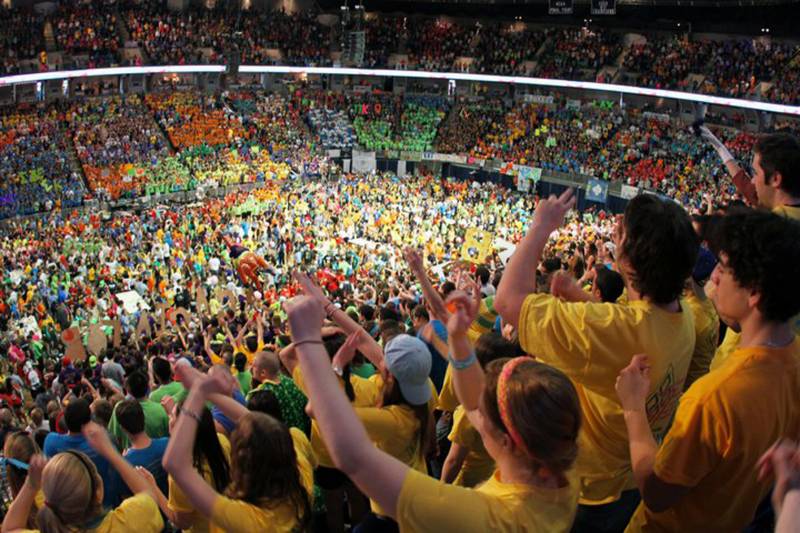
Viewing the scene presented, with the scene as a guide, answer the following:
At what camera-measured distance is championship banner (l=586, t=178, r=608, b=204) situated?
118 feet

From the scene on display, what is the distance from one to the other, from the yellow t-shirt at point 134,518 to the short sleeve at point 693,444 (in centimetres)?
236

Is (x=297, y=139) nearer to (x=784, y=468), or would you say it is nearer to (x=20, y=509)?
(x=20, y=509)

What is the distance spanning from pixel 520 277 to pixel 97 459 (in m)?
3.48

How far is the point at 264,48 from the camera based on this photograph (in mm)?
44781

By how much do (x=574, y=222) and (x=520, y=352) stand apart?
2770 cm

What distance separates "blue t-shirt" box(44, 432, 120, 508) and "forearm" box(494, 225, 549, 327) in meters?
3.11

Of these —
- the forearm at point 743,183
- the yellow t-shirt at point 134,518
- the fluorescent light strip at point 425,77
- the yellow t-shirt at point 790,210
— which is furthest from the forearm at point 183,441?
the fluorescent light strip at point 425,77

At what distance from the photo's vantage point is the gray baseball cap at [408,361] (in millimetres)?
3943

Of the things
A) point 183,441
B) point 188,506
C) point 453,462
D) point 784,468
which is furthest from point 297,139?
point 784,468

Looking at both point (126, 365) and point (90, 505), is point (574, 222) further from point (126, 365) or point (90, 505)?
point (90, 505)

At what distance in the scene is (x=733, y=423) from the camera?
2.74m

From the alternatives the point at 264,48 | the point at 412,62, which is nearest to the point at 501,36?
the point at 412,62

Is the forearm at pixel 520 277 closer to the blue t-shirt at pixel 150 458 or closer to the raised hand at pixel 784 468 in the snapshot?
the raised hand at pixel 784 468

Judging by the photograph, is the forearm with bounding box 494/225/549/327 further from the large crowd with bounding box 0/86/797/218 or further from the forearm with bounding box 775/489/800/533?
the large crowd with bounding box 0/86/797/218
